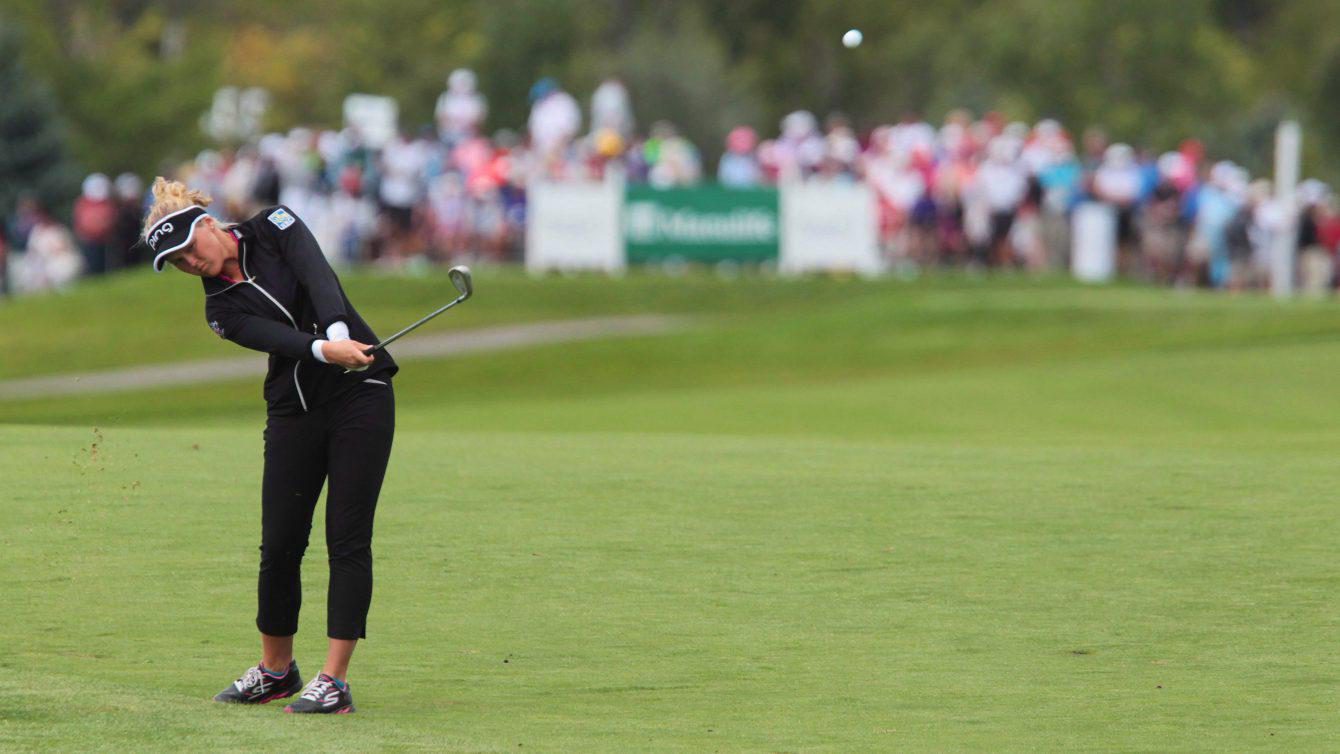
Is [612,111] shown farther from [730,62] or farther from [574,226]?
[730,62]

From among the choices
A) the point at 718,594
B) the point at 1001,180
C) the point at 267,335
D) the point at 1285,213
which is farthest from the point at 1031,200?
the point at 267,335

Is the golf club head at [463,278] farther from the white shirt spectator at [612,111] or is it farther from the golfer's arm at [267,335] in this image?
the white shirt spectator at [612,111]

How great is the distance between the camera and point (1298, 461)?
14148mm

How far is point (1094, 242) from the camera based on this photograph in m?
34.2

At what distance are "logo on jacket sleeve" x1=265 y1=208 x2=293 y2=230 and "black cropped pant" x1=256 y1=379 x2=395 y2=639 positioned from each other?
62 cm

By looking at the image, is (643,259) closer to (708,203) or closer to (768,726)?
(708,203)

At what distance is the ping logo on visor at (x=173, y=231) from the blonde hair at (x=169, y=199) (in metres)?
0.02

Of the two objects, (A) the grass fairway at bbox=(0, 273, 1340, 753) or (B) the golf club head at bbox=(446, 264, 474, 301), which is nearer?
(A) the grass fairway at bbox=(0, 273, 1340, 753)

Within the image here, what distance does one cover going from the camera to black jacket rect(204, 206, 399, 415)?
25.8 feet

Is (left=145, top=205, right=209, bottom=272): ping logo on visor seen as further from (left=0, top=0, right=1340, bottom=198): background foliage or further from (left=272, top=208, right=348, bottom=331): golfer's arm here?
(left=0, top=0, right=1340, bottom=198): background foliage

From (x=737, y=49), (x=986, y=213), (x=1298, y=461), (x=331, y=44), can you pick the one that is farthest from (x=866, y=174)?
(x=331, y=44)

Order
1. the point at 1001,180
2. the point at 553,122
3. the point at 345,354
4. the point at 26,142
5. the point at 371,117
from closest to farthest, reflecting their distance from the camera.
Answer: the point at 345,354 → the point at 1001,180 → the point at 553,122 → the point at 371,117 → the point at 26,142

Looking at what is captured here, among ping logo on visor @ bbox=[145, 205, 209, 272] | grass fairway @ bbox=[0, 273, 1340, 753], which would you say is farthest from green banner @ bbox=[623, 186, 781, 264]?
ping logo on visor @ bbox=[145, 205, 209, 272]

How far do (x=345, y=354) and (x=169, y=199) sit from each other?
2.80 ft
